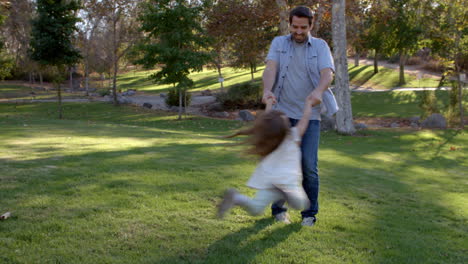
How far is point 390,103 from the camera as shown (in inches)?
1233

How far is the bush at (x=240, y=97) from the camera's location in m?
32.2

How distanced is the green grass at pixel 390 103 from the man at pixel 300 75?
22729mm

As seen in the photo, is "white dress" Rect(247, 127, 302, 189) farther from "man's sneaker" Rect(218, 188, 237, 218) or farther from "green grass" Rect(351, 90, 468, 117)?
"green grass" Rect(351, 90, 468, 117)

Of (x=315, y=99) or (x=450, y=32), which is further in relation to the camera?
(x=450, y=32)

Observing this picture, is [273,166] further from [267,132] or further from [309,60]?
[309,60]

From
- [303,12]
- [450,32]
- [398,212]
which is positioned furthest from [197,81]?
[303,12]

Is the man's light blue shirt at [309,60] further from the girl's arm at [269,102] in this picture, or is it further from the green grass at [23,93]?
the green grass at [23,93]

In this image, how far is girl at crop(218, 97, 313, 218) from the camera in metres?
3.44

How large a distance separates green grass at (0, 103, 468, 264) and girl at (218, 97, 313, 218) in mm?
507

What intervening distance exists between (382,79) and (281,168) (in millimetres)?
44548

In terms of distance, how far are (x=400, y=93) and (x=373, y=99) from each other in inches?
121

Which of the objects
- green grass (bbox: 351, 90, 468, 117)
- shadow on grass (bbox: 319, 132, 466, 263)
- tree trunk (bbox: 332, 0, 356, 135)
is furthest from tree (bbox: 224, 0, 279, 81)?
shadow on grass (bbox: 319, 132, 466, 263)

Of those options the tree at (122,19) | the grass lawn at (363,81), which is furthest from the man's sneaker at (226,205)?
the grass lawn at (363,81)

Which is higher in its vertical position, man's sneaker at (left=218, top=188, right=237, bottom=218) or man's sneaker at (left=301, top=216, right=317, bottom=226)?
man's sneaker at (left=218, top=188, right=237, bottom=218)
